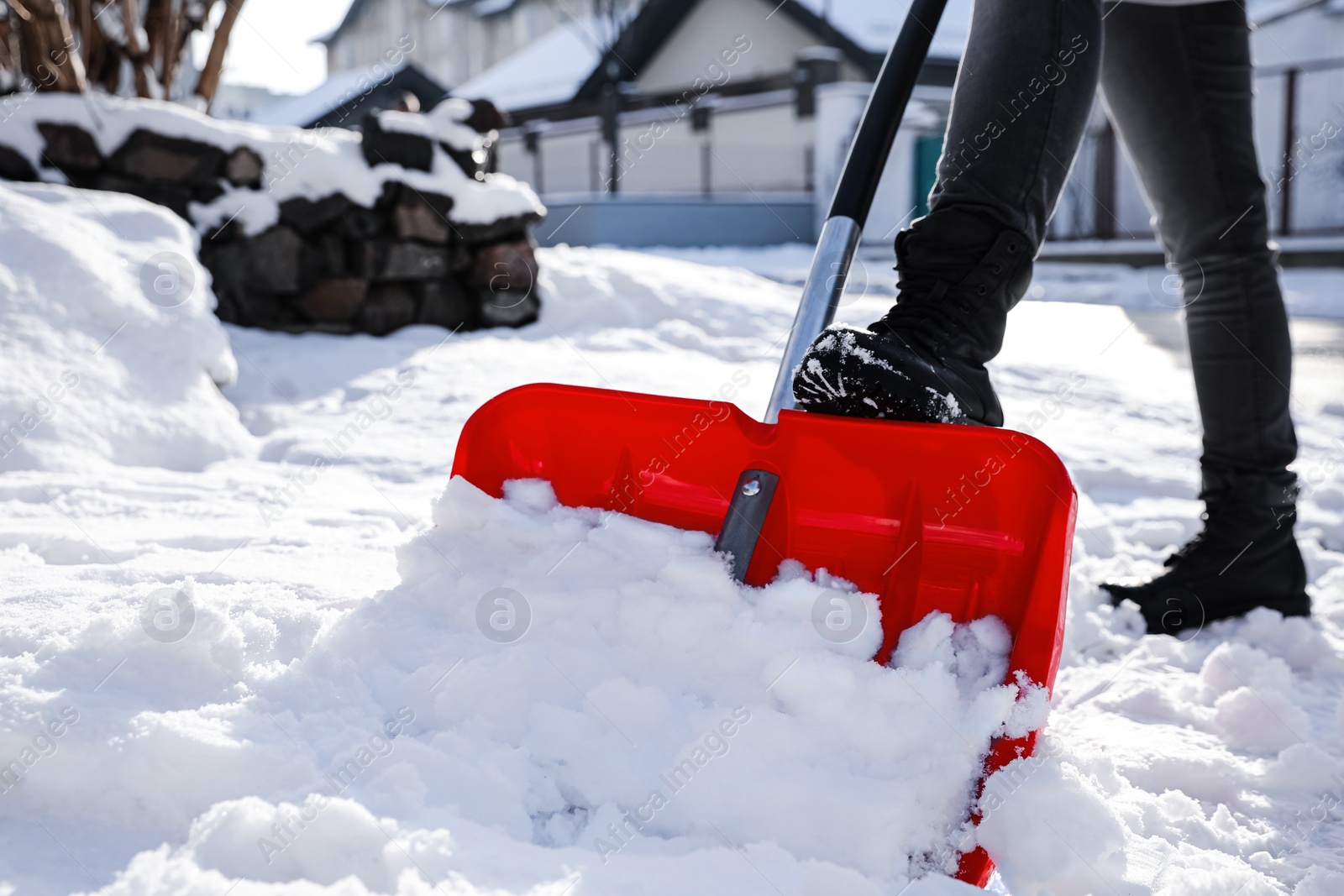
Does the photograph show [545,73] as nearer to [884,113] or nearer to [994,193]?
[884,113]

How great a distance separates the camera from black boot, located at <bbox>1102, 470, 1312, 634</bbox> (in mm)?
1392

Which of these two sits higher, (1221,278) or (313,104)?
(313,104)

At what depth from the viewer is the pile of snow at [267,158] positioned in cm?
299

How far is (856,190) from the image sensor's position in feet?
4.04

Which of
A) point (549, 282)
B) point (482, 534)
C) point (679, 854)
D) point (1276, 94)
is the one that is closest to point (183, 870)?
point (679, 854)

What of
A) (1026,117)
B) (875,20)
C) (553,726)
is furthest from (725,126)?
(553,726)

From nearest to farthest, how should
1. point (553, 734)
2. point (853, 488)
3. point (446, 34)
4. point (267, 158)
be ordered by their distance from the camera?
point (553, 734) → point (853, 488) → point (267, 158) → point (446, 34)

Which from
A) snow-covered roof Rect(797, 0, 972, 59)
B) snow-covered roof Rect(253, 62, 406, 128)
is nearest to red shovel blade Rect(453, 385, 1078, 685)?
Answer: snow-covered roof Rect(797, 0, 972, 59)

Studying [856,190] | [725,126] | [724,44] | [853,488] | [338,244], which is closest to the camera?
[853,488]

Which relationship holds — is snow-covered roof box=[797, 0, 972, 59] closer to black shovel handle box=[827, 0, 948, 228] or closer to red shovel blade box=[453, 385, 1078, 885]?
black shovel handle box=[827, 0, 948, 228]

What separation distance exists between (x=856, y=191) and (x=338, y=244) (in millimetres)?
2621

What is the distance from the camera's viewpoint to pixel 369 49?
115ft

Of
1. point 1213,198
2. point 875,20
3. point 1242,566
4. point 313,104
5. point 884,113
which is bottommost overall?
point 1242,566

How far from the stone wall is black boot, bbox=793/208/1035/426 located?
2694 millimetres
